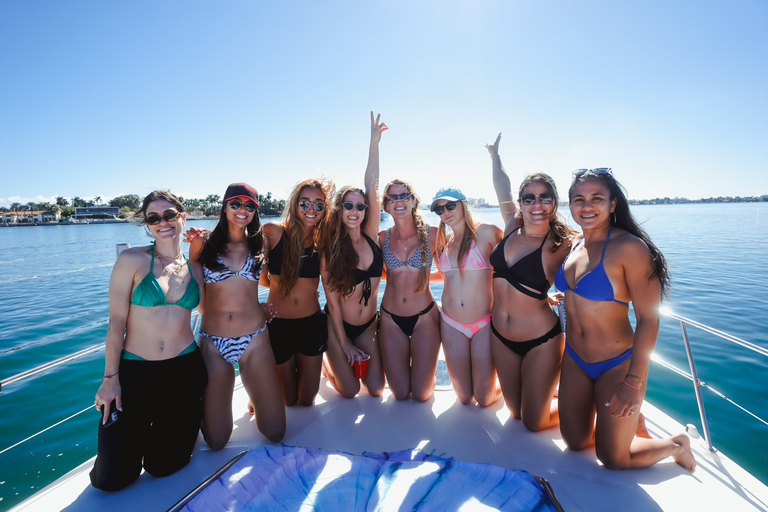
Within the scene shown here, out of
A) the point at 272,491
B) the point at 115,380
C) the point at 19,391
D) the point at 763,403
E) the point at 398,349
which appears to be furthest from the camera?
the point at 19,391

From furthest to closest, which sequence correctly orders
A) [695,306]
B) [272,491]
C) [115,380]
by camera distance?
[695,306] < [115,380] < [272,491]

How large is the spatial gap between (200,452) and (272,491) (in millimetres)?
1380

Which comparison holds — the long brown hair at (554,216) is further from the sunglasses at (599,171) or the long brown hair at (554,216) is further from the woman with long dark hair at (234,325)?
the woman with long dark hair at (234,325)

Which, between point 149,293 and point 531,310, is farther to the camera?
point 531,310

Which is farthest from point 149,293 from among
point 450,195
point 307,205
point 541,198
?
point 541,198

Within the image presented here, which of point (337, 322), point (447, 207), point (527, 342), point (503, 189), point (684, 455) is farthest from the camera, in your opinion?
point (503, 189)

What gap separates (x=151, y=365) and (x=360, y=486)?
185 cm

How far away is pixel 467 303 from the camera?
3.71 meters

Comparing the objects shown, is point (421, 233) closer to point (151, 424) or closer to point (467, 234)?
point (467, 234)

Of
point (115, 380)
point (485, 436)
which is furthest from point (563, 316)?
point (115, 380)

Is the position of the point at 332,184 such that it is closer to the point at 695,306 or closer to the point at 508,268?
the point at 508,268

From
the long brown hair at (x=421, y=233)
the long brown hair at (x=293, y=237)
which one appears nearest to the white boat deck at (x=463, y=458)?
the long brown hair at (x=421, y=233)

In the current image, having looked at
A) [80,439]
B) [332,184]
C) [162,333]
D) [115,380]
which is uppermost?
[332,184]

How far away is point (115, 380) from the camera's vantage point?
2492 millimetres
